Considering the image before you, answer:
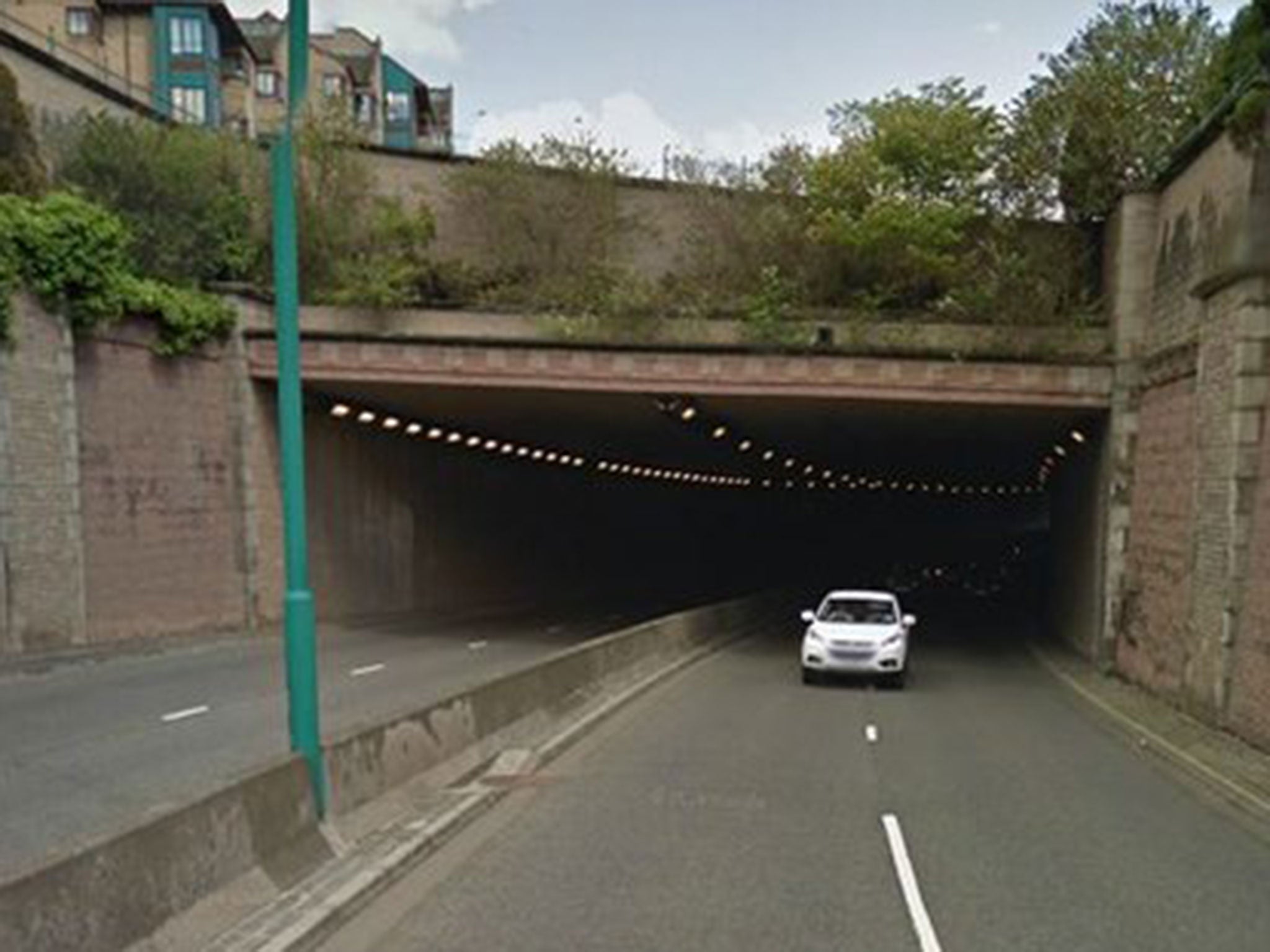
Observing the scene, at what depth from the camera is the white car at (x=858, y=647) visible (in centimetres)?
2331

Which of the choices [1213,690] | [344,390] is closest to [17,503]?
[344,390]

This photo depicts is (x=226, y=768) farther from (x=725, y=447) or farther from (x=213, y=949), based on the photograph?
(x=725, y=447)

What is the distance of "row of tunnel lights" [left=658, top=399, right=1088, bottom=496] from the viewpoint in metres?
32.3

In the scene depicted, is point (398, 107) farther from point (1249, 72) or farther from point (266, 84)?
point (1249, 72)

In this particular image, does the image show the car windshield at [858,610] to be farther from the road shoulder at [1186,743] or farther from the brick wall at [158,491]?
the brick wall at [158,491]

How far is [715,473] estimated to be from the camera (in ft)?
190

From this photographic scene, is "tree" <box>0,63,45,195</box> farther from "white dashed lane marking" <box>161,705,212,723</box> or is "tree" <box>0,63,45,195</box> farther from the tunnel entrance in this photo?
"white dashed lane marking" <box>161,705,212,723</box>

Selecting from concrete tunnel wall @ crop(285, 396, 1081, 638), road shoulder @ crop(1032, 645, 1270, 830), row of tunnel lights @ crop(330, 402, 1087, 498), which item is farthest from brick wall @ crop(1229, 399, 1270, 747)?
row of tunnel lights @ crop(330, 402, 1087, 498)

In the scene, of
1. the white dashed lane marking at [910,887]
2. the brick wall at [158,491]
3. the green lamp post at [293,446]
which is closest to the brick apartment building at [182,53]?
the brick wall at [158,491]

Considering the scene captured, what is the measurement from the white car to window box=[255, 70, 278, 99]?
72.0 metres

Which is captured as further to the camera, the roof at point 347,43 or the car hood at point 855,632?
the roof at point 347,43

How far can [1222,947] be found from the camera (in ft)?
24.8

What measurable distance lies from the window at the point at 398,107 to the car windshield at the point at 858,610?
3605 inches

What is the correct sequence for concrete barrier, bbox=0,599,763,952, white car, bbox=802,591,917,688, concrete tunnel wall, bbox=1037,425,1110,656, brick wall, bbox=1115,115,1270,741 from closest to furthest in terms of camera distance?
concrete barrier, bbox=0,599,763,952 < brick wall, bbox=1115,115,1270,741 < white car, bbox=802,591,917,688 < concrete tunnel wall, bbox=1037,425,1110,656
